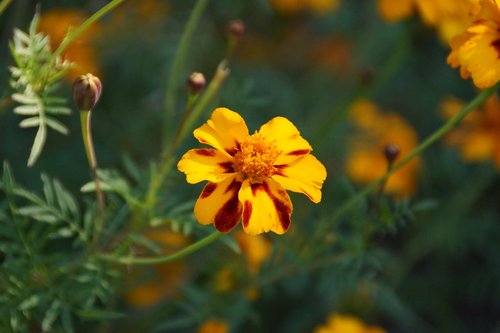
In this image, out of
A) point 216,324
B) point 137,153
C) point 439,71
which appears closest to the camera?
point 216,324

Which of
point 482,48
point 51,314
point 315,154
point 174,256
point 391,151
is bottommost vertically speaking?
point 51,314

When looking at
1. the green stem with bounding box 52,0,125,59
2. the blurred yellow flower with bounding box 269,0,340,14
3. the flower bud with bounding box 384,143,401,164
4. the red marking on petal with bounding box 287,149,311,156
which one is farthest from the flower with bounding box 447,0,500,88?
the blurred yellow flower with bounding box 269,0,340,14

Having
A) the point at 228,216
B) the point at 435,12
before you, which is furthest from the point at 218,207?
the point at 435,12

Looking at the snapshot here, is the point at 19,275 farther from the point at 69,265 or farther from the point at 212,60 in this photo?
the point at 212,60

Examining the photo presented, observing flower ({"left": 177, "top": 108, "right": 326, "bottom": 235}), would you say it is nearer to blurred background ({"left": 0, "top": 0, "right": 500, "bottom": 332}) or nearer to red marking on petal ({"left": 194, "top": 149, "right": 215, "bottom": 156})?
red marking on petal ({"left": 194, "top": 149, "right": 215, "bottom": 156})

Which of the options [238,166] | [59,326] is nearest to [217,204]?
[238,166]

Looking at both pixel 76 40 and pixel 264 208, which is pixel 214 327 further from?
pixel 76 40

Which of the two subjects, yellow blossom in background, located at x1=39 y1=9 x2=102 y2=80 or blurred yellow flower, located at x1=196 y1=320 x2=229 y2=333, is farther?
yellow blossom in background, located at x1=39 y1=9 x2=102 y2=80
